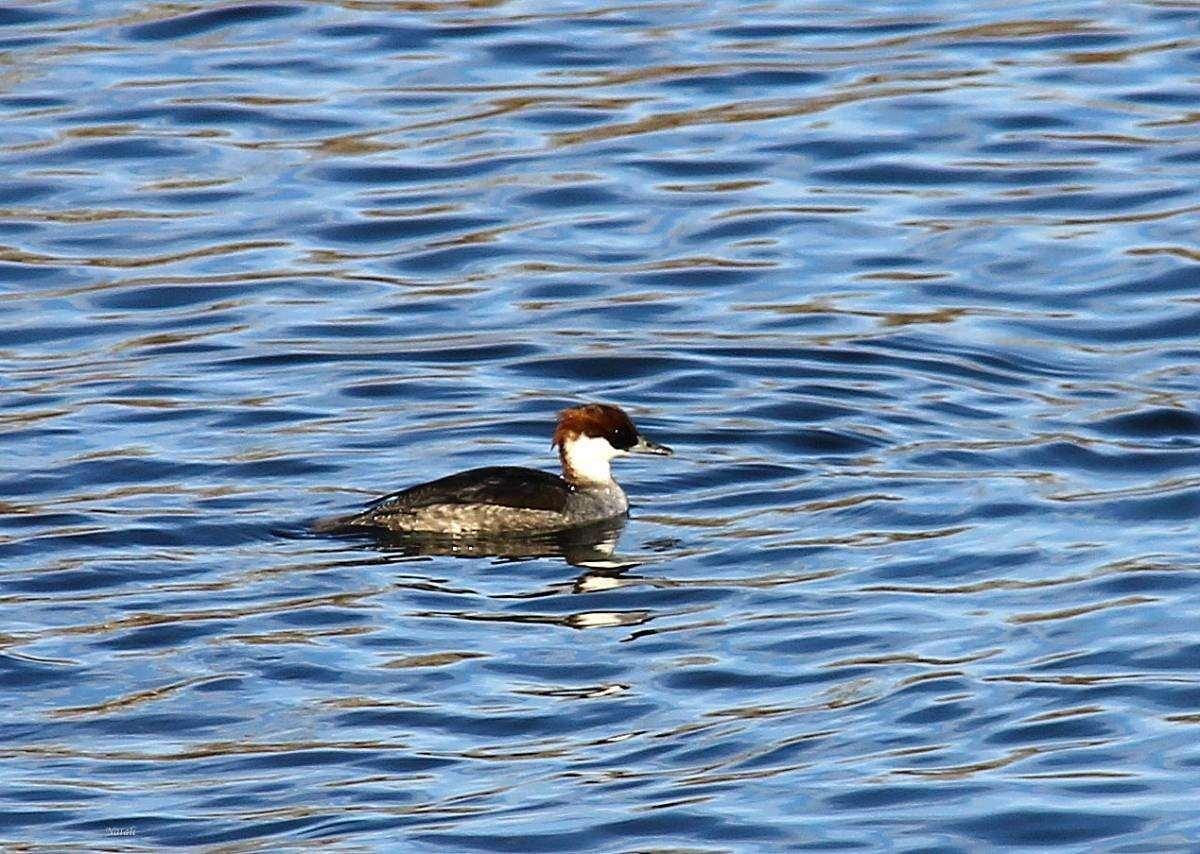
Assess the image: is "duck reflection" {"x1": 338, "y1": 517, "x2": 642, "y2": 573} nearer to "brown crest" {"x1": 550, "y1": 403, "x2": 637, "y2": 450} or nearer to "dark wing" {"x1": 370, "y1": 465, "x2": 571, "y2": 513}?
"dark wing" {"x1": 370, "y1": 465, "x2": 571, "y2": 513}

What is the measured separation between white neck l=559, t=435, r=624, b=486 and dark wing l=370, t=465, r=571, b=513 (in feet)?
0.41

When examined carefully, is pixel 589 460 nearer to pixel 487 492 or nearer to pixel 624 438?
pixel 624 438

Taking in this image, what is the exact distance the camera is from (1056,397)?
582 inches

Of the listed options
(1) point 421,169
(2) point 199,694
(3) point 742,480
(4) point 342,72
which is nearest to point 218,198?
(1) point 421,169

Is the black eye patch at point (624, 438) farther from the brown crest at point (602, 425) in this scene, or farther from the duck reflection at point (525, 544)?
the duck reflection at point (525, 544)

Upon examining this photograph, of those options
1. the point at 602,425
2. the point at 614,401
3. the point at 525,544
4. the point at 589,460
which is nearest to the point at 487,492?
the point at 525,544

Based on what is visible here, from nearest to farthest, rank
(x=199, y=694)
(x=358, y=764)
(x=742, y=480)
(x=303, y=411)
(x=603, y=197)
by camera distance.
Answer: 1. (x=358, y=764)
2. (x=199, y=694)
3. (x=742, y=480)
4. (x=303, y=411)
5. (x=603, y=197)

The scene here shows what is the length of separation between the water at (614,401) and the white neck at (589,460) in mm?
394

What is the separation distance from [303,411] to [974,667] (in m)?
5.07

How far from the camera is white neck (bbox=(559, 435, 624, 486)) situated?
13422 mm

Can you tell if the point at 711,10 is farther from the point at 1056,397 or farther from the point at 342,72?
the point at 1056,397

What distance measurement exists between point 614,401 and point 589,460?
163 cm

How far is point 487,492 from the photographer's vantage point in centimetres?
1291

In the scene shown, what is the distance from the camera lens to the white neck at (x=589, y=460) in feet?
44.0
